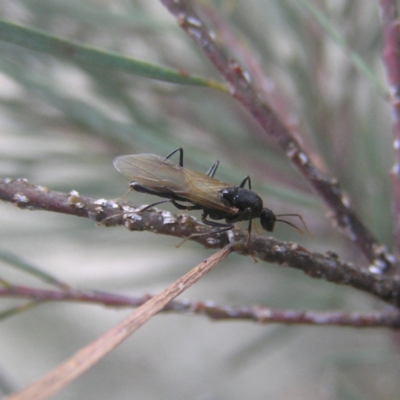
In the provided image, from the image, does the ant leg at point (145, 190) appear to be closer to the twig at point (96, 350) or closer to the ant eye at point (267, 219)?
the ant eye at point (267, 219)

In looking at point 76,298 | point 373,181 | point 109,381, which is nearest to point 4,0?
point 76,298

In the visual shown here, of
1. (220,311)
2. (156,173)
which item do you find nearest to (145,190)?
(156,173)

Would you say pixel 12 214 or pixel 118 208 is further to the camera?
pixel 12 214

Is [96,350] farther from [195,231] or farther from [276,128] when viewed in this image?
[276,128]

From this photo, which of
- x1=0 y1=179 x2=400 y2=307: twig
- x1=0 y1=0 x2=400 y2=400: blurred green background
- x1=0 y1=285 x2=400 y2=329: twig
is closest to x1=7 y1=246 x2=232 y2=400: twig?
x1=0 y1=179 x2=400 y2=307: twig

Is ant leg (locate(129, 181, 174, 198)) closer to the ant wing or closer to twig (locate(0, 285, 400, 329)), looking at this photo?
the ant wing

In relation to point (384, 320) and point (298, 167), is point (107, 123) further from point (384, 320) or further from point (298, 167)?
point (384, 320)

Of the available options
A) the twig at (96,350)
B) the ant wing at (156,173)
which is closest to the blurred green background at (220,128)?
the ant wing at (156,173)
